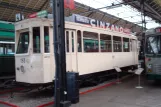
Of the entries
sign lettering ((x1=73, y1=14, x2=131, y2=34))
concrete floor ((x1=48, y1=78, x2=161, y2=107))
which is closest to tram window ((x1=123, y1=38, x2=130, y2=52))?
sign lettering ((x1=73, y1=14, x2=131, y2=34))

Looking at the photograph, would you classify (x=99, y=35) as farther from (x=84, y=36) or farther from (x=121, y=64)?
(x=121, y=64)

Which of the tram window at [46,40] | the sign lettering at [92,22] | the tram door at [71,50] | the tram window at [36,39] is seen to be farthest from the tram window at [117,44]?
the tram window at [36,39]

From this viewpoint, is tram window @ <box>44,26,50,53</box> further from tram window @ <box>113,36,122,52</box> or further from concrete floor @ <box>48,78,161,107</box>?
tram window @ <box>113,36,122,52</box>

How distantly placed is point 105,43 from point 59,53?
5118 mm

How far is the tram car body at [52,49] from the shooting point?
737cm

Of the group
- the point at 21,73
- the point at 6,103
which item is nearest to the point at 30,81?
the point at 21,73

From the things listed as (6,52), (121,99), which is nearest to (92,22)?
(121,99)

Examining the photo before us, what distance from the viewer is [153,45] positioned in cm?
964

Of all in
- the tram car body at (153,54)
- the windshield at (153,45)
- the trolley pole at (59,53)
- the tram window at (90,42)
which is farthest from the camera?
the windshield at (153,45)

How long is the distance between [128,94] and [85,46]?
111 inches

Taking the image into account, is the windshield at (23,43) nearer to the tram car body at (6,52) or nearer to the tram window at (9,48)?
the tram car body at (6,52)

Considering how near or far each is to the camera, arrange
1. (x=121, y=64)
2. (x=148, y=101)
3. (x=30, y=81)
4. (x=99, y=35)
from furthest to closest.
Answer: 1. (x=121, y=64)
2. (x=99, y=35)
3. (x=30, y=81)
4. (x=148, y=101)

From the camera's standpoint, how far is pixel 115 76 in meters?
13.2

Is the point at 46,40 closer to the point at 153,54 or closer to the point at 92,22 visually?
the point at 92,22
